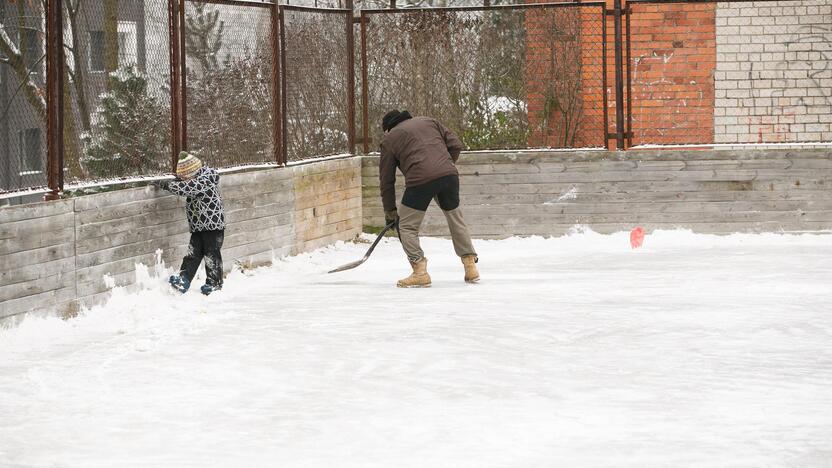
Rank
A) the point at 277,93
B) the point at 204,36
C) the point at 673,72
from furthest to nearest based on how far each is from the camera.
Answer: the point at 673,72 < the point at 277,93 < the point at 204,36

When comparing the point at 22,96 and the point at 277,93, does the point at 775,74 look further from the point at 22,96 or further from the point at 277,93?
the point at 22,96

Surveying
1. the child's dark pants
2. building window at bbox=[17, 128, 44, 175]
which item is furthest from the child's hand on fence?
building window at bbox=[17, 128, 44, 175]

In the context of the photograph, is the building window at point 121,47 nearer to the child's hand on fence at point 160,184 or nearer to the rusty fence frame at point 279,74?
the rusty fence frame at point 279,74

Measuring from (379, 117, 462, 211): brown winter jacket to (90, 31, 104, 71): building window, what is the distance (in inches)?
97.8

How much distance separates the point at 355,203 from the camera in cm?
1513

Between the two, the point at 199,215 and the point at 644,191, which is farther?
the point at 644,191

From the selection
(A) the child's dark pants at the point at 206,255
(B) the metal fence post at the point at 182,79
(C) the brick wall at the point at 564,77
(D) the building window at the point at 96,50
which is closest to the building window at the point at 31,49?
(D) the building window at the point at 96,50

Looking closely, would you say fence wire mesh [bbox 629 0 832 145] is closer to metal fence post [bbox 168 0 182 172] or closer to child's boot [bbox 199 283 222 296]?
metal fence post [bbox 168 0 182 172]

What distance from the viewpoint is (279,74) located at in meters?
13.3

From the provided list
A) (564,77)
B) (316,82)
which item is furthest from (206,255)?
(564,77)

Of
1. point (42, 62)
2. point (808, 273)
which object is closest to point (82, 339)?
point (42, 62)

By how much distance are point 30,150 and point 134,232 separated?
4.22ft

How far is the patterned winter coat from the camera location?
10398 millimetres

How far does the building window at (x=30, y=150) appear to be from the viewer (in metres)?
9.05
